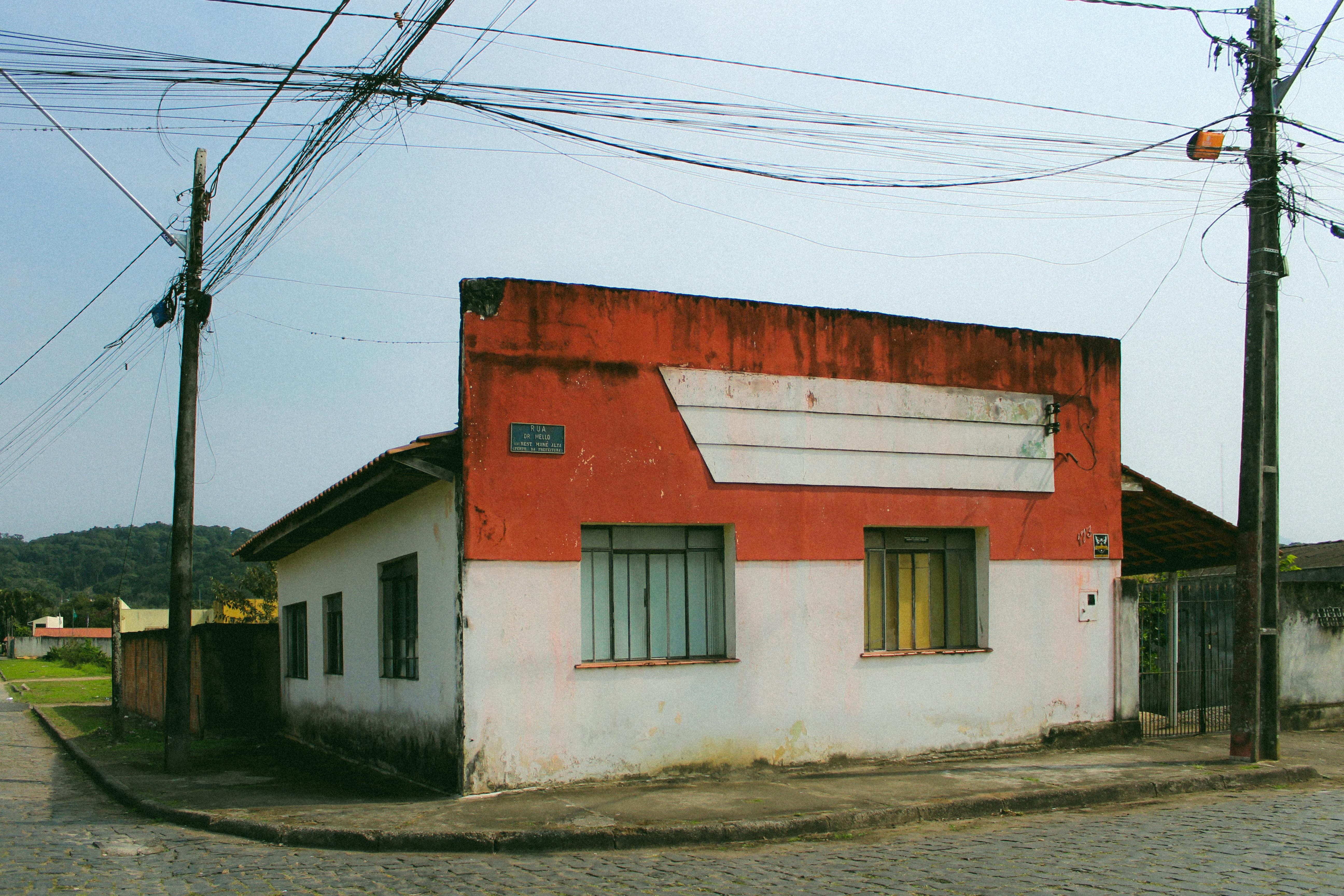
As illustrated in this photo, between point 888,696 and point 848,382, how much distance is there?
3.14 metres

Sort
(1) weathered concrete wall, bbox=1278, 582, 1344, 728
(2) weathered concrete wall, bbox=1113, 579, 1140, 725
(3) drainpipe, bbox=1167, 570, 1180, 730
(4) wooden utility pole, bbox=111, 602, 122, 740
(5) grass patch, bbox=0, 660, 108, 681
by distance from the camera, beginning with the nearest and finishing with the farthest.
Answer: (2) weathered concrete wall, bbox=1113, 579, 1140, 725, (3) drainpipe, bbox=1167, 570, 1180, 730, (1) weathered concrete wall, bbox=1278, 582, 1344, 728, (4) wooden utility pole, bbox=111, 602, 122, 740, (5) grass patch, bbox=0, 660, 108, 681

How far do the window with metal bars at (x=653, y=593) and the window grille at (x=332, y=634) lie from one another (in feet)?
17.7

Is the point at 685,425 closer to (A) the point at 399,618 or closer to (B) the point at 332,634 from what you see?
(A) the point at 399,618

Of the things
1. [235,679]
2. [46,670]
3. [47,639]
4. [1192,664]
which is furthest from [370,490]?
[47,639]

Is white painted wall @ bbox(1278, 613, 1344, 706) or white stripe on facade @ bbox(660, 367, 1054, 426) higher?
white stripe on facade @ bbox(660, 367, 1054, 426)

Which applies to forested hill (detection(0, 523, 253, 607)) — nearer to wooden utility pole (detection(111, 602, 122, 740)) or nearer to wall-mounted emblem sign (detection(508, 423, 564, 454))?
wooden utility pole (detection(111, 602, 122, 740))

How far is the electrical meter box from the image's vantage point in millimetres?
11969

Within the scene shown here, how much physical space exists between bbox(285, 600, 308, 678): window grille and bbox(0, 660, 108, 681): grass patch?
30654mm

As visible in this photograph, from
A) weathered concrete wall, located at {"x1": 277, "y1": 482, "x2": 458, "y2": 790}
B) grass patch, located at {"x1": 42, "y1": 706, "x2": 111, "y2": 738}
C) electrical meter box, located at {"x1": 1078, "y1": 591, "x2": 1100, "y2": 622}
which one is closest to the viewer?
weathered concrete wall, located at {"x1": 277, "y1": 482, "x2": 458, "y2": 790}

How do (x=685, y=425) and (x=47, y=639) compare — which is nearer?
(x=685, y=425)

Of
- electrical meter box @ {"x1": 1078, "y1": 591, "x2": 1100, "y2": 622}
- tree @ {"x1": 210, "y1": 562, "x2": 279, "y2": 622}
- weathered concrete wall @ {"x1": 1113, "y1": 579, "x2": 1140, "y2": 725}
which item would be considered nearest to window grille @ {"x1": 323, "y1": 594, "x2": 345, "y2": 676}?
electrical meter box @ {"x1": 1078, "y1": 591, "x2": 1100, "y2": 622}

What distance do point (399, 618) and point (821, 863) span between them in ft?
20.4

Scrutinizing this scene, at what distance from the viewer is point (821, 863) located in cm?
704

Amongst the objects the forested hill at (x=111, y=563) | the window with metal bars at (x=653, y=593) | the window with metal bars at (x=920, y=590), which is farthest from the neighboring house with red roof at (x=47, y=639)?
the window with metal bars at (x=920, y=590)
